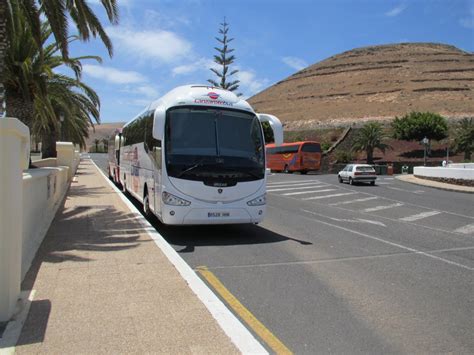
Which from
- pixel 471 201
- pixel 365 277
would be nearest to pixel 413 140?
pixel 471 201

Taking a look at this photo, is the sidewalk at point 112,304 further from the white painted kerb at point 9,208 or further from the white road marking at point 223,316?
the white painted kerb at point 9,208

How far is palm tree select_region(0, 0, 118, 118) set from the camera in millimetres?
11625

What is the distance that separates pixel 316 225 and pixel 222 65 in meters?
51.9

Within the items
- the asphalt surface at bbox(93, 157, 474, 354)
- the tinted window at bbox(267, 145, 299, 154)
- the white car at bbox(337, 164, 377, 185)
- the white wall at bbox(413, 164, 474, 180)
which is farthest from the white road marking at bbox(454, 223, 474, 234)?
the tinted window at bbox(267, 145, 299, 154)

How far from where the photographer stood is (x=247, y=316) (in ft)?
17.2

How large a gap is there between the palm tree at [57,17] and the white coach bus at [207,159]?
3707 mm

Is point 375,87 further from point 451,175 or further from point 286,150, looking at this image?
point 451,175

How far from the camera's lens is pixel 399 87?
127m

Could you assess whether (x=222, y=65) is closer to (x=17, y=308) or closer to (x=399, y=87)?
(x=17, y=308)

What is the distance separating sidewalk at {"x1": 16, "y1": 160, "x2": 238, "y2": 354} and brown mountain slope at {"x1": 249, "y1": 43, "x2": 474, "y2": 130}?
317 feet

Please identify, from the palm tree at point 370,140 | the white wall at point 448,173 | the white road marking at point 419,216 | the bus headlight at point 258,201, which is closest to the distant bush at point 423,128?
the palm tree at point 370,140

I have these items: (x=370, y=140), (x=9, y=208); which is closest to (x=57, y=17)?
(x=9, y=208)

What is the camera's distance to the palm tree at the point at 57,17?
38.1 feet

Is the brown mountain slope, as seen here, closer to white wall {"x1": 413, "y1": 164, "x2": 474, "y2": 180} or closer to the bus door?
white wall {"x1": 413, "y1": 164, "x2": 474, "y2": 180}
